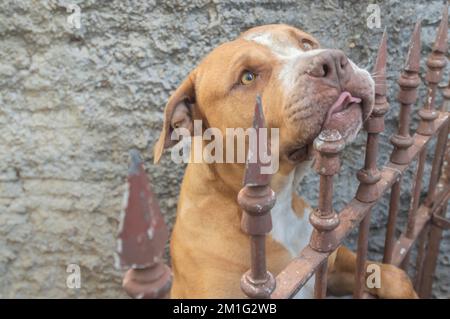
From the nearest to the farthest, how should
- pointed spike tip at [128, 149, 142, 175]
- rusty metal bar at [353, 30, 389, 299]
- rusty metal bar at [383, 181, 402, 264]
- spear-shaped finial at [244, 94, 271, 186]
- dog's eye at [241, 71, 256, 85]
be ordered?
pointed spike tip at [128, 149, 142, 175]
spear-shaped finial at [244, 94, 271, 186]
rusty metal bar at [353, 30, 389, 299]
dog's eye at [241, 71, 256, 85]
rusty metal bar at [383, 181, 402, 264]

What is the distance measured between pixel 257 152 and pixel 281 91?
0.73m

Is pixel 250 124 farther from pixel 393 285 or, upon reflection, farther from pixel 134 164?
pixel 134 164

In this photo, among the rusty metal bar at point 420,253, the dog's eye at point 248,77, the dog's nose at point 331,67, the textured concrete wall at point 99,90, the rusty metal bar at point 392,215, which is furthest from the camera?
the rusty metal bar at point 420,253

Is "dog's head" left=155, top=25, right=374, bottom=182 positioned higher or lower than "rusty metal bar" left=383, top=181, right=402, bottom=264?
higher

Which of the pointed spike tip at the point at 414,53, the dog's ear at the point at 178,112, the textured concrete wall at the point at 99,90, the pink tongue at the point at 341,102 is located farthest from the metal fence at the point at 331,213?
the dog's ear at the point at 178,112

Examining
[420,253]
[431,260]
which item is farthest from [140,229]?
[431,260]

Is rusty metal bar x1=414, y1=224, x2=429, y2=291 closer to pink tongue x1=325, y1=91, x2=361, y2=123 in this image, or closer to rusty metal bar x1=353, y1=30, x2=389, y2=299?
rusty metal bar x1=353, y1=30, x2=389, y2=299

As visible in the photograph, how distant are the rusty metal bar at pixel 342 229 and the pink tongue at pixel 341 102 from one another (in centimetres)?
36

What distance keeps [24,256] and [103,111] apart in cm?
114

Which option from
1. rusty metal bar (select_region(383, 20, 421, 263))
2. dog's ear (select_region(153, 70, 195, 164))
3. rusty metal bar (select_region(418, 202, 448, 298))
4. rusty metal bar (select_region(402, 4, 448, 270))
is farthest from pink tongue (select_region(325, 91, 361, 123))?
rusty metal bar (select_region(418, 202, 448, 298))

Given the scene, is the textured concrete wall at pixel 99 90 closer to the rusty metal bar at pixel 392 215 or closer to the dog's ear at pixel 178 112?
the dog's ear at pixel 178 112

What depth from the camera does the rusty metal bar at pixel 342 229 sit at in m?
1.45

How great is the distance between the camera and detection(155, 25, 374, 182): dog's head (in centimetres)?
173
